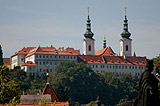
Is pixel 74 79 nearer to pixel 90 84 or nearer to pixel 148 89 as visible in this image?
pixel 90 84

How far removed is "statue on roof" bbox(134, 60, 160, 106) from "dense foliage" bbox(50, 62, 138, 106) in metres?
158

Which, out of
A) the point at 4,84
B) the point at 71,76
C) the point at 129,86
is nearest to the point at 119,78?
the point at 129,86

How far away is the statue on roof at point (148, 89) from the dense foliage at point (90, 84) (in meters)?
158

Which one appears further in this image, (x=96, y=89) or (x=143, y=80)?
(x=96, y=89)

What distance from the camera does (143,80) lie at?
14039 mm

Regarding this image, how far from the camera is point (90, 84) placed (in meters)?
185

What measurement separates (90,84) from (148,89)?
17113 centimetres

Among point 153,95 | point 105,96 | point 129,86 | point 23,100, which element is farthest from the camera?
point 129,86

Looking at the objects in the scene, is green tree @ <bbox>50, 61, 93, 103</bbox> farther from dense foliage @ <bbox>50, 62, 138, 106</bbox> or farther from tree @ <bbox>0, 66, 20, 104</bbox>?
tree @ <bbox>0, 66, 20, 104</bbox>

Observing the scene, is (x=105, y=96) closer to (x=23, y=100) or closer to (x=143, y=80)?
(x=23, y=100)

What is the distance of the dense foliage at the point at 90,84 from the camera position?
17838cm

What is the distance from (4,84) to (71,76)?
146858 mm

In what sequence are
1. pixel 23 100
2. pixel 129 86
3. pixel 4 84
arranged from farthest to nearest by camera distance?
pixel 129 86 → pixel 4 84 → pixel 23 100

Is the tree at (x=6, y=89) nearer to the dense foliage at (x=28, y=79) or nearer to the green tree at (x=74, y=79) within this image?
the green tree at (x=74, y=79)
